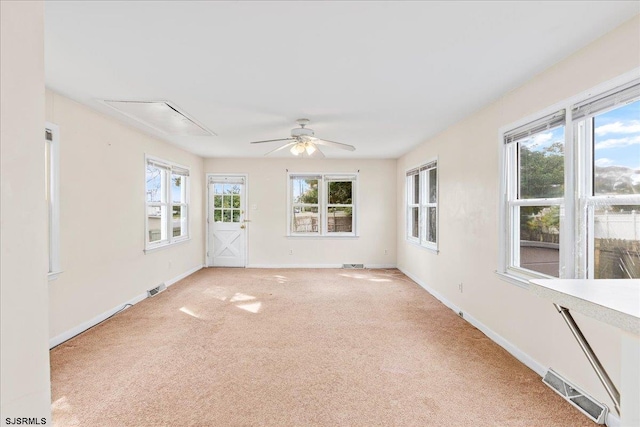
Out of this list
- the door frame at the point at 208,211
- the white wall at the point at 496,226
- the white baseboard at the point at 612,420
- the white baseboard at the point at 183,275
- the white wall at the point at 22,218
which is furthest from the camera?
the door frame at the point at 208,211

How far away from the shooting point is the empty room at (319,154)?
2.89 feet

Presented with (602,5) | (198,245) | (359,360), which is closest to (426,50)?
(602,5)

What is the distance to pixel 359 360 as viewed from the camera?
2.74 m

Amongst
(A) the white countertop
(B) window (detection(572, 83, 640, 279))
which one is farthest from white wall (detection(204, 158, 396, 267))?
(A) the white countertop

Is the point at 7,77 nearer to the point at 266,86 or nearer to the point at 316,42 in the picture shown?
the point at 316,42

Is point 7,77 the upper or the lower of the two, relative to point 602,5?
lower

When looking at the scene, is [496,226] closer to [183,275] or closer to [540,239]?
[540,239]

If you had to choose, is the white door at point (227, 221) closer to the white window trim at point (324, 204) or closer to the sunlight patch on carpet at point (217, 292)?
the white window trim at point (324, 204)

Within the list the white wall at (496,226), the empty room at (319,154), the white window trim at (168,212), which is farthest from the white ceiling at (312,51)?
the white window trim at (168,212)

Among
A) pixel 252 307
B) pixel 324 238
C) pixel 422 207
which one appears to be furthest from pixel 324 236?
pixel 252 307

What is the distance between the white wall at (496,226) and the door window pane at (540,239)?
0.86 ft

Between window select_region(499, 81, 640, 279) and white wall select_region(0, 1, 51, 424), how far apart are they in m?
2.76

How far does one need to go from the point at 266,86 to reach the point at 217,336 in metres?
2.55

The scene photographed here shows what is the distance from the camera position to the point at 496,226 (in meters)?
3.20
